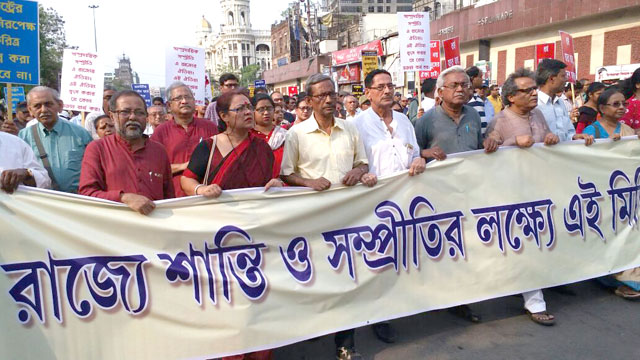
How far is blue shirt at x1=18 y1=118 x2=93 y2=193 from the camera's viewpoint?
11.4ft

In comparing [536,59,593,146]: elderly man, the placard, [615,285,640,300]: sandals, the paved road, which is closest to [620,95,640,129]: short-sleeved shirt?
[536,59,593,146]: elderly man

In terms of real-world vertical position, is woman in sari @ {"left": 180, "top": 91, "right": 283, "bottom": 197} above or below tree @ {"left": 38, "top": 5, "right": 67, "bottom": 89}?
below

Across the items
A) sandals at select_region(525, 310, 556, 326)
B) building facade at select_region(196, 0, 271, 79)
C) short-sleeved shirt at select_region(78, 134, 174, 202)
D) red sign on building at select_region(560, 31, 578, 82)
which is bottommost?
sandals at select_region(525, 310, 556, 326)

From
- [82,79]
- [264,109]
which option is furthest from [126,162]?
[82,79]

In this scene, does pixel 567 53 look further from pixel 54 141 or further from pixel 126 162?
pixel 54 141

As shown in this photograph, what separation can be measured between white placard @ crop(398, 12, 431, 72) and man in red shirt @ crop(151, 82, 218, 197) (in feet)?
13.8

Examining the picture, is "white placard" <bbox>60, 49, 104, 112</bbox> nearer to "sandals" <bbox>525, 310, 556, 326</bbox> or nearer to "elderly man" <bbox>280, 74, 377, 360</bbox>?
"elderly man" <bbox>280, 74, 377, 360</bbox>

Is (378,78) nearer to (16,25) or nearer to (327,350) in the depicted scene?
(327,350)

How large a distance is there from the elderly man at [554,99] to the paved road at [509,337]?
1483mm

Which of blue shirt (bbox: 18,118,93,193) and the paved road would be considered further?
blue shirt (bbox: 18,118,93,193)

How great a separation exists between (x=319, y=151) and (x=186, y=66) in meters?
4.23

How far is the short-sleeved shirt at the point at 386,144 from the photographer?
340 cm

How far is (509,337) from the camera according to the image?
3232 millimetres

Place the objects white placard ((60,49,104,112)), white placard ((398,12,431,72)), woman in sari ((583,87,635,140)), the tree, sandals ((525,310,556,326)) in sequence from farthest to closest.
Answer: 1. the tree
2. white placard ((398,12,431,72))
3. white placard ((60,49,104,112))
4. woman in sari ((583,87,635,140))
5. sandals ((525,310,556,326))
